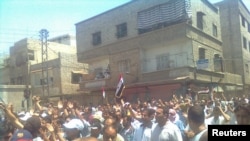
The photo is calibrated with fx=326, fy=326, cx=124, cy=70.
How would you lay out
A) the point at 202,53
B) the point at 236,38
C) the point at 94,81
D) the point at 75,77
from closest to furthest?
the point at 236,38, the point at 202,53, the point at 94,81, the point at 75,77

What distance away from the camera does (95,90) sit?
32.0ft

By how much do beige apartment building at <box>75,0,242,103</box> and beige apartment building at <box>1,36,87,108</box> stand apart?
0.97 m

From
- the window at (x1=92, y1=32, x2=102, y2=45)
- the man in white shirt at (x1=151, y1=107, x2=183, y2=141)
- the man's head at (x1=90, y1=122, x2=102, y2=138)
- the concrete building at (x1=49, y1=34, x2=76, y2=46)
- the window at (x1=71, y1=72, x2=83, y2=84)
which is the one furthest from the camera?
the concrete building at (x1=49, y1=34, x2=76, y2=46)

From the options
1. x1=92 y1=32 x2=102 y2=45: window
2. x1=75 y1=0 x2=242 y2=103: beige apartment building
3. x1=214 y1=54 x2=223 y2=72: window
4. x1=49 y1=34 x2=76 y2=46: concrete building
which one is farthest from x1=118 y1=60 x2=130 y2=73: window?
x1=49 y1=34 x2=76 y2=46: concrete building

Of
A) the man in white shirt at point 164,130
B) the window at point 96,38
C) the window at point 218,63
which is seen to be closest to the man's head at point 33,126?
the man in white shirt at point 164,130

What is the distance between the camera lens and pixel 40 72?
1202 centimetres

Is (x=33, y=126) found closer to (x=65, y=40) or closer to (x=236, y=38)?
(x=236, y=38)

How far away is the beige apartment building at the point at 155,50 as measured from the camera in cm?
764

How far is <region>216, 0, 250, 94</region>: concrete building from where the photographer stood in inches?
275

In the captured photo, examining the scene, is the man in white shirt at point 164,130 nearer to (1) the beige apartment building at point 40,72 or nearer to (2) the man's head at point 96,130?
(2) the man's head at point 96,130

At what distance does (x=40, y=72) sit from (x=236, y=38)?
7.34m

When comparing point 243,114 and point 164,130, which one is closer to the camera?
point 243,114

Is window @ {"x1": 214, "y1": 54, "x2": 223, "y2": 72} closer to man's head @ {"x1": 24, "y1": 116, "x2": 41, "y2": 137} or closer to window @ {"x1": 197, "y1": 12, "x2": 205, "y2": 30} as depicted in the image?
window @ {"x1": 197, "y1": 12, "x2": 205, "y2": 30}

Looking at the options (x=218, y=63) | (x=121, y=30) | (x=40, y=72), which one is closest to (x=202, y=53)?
(x=218, y=63)
